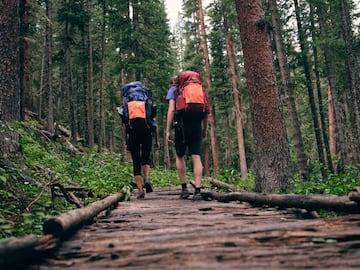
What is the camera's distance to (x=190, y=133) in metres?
6.51

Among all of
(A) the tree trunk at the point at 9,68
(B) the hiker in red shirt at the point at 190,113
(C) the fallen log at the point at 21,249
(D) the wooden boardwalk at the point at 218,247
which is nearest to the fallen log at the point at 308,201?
(D) the wooden boardwalk at the point at 218,247

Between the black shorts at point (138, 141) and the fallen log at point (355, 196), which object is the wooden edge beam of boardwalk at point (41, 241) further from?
the black shorts at point (138, 141)

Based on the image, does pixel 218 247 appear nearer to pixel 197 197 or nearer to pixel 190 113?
pixel 197 197

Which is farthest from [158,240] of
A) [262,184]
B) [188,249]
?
[262,184]

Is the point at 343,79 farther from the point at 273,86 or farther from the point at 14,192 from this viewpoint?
the point at 14,192

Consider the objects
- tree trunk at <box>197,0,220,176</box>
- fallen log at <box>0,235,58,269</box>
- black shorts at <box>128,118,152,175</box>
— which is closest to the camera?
fallen log at <box>0,235,58,269</box>

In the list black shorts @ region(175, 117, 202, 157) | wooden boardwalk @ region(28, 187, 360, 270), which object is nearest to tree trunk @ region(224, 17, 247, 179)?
black shorts @ region(175, 117, 202, 157)

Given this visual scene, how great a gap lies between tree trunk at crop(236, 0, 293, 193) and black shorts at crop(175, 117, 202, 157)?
1260 mm

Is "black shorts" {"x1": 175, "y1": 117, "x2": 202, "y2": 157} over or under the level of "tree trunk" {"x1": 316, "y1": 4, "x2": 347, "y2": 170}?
under

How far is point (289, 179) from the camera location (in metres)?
6.88

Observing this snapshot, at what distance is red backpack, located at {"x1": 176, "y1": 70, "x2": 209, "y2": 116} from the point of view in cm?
633

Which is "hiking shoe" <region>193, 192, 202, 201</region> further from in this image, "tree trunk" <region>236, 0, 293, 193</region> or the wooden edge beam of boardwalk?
the wooden edge beam of boardwalk

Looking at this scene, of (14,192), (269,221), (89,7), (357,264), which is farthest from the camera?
(89,7)

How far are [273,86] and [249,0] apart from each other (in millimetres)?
1804
